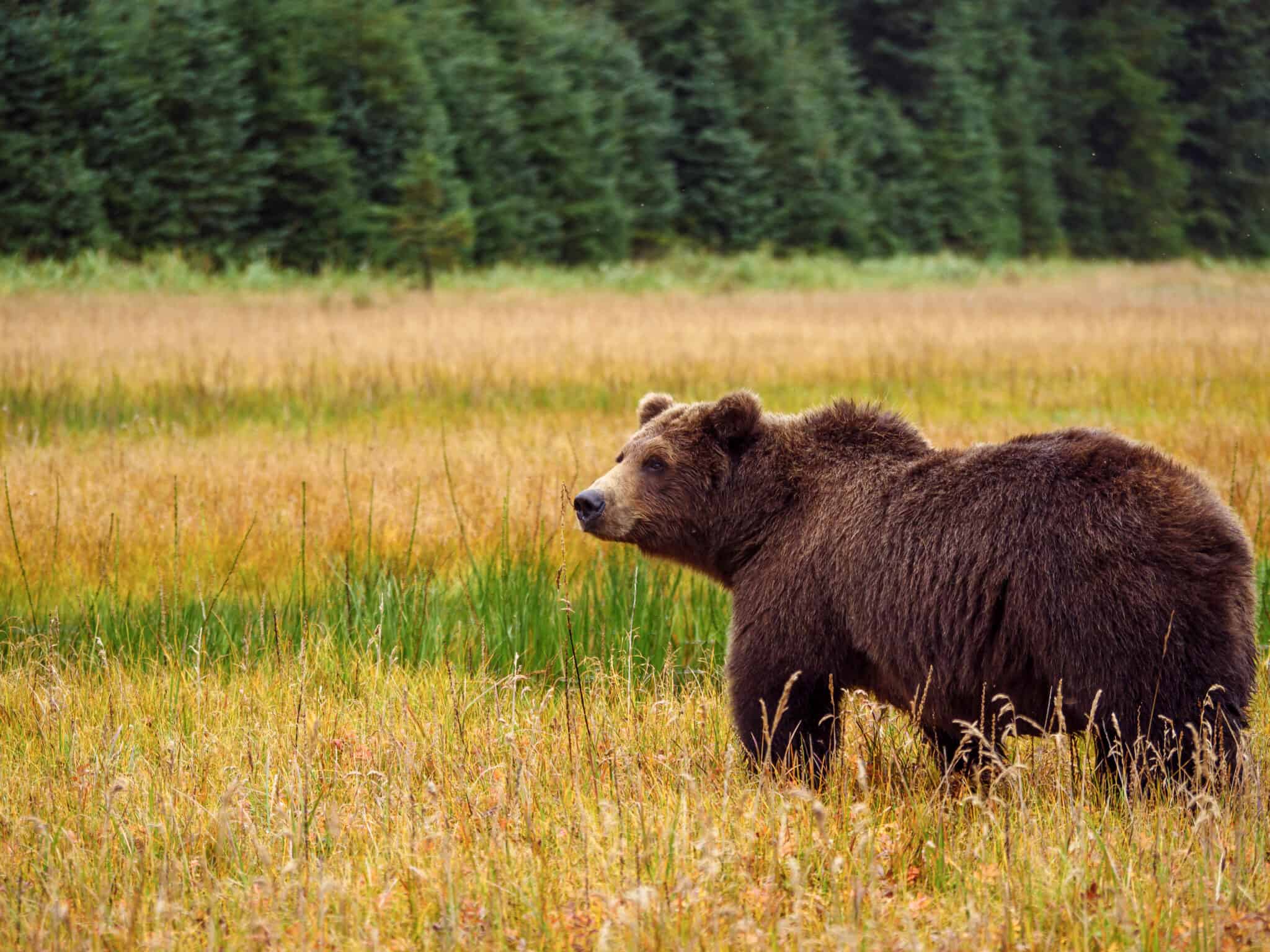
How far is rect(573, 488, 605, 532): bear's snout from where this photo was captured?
15.0ft

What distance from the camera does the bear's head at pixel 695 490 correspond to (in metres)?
4.62

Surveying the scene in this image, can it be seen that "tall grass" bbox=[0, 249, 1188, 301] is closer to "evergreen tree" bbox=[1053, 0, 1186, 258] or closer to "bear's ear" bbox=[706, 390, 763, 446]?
"evergreen tree" bbox=[1053, 0, 1186, 258]

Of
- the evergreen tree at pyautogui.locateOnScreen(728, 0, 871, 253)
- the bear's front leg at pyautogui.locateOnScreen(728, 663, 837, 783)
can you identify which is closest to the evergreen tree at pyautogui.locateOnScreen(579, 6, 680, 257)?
the evergreen tree at pyautogui.locateOnScreen(728, 0, 871, 253)

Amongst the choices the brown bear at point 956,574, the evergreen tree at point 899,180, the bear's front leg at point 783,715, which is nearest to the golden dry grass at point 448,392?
the brown bear at point 956,574

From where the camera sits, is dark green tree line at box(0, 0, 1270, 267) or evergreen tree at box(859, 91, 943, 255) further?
evergreen tree at box(859, 91, 943, 255)

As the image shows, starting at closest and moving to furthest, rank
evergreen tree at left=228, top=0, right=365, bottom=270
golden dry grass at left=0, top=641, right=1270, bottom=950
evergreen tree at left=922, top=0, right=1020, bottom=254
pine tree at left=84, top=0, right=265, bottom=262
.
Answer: golden dry grass at left=0, top=641, right=1270, bottom=950
pine tree at left=84, top=0, right=265, bottom=262
evergreen tree at left=228, top=0, right=365, bottom=270
evergreen tree at left=922, top=0, right=1020, bottom=254

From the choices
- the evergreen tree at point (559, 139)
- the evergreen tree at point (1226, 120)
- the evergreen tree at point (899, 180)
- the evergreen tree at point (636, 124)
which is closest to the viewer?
the evergreen tree at point (559, 139)

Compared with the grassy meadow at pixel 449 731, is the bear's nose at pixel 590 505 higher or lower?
higher

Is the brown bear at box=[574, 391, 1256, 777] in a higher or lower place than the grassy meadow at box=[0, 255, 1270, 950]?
higher

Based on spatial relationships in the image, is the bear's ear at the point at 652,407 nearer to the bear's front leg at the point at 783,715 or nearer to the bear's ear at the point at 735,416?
the bear's ear at the point at 735,416

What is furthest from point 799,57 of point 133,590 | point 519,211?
point 133,590

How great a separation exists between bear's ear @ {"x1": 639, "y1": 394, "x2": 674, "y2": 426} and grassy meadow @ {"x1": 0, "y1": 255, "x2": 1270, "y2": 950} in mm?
665

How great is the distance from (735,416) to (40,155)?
27.7 meters

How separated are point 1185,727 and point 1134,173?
61.7m
